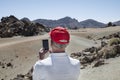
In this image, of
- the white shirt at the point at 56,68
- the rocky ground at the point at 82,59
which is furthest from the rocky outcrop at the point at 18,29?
the white shirt at the point at 56,68

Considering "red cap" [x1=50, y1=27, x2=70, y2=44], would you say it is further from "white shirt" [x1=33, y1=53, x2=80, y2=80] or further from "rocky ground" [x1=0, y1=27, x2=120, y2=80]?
"rocky ground" [x1=0, y1=27, x2=120, y2=80]

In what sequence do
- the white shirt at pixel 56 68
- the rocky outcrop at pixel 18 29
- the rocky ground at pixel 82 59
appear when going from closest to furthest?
the white shirt at pixel 56 68 < the rocky ground at pixel 82 59 < the rocky outcrop at pixel 18 29

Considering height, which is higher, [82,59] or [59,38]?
[59,38]

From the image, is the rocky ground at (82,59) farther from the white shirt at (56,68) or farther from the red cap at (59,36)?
the red cap at (59,36)

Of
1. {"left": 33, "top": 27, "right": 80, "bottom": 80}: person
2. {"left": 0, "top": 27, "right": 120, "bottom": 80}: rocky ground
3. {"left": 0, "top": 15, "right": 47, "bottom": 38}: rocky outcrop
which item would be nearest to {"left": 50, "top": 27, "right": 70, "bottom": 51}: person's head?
{"left": 33, "top": 27, "right": 80, "bottom": 80}: person

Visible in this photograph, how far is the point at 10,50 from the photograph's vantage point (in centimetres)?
3841

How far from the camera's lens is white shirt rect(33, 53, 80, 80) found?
12.4 feet

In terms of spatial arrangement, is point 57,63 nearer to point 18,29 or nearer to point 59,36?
point 59,36

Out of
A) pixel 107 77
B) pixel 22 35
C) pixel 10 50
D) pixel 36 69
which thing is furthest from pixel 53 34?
pixel 22 35

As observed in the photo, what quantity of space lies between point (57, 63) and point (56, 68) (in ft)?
0.20

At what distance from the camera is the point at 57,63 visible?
154 inches

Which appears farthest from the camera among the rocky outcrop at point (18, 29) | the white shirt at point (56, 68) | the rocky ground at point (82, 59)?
the rocky outcrop at point (18, 29)

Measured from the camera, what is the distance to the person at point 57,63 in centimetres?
379

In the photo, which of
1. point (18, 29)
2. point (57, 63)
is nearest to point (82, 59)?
point (57, 63)
